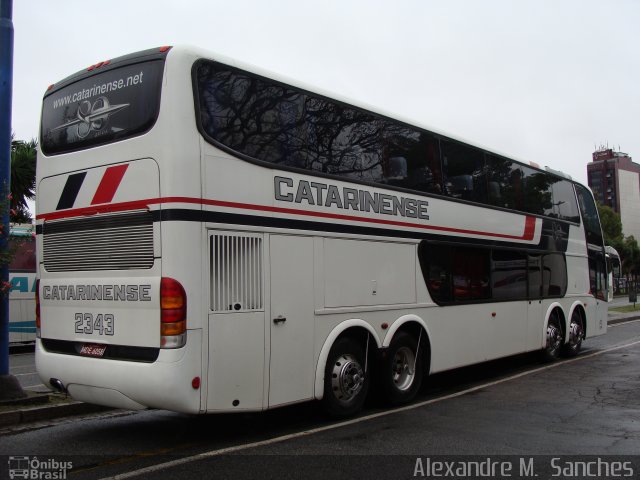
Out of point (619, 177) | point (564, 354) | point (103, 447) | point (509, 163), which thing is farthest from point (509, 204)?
point (619, 177)

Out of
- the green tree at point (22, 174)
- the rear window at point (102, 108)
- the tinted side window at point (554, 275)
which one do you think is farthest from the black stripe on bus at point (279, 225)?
the green tree at point (22, 174)

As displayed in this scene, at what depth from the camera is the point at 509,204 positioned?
1126 centimetres

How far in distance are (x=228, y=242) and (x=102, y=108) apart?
1.98 m

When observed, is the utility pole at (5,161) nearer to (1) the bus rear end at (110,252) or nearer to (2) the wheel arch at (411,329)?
(1) the bus rear end at (110,252)

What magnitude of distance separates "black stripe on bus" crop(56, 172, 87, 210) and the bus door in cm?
211

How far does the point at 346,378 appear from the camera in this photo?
24.3ft

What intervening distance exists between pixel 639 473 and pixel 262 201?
4.29 meters

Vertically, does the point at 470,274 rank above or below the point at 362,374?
above

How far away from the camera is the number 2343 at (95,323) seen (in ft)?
20.1

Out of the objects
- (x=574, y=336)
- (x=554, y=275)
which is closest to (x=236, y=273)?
(x=554, y=275)

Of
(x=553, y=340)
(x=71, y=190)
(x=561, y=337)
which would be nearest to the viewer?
(x=71, y=190)

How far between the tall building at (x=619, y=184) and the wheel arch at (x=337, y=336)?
11472cm

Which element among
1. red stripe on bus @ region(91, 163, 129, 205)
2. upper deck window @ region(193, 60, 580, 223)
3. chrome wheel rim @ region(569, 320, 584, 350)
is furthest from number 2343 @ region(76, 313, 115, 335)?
chrome wheel rim @ region(569, 320, 584, 350)

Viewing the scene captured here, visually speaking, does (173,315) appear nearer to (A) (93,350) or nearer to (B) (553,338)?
(A) (93,350)
